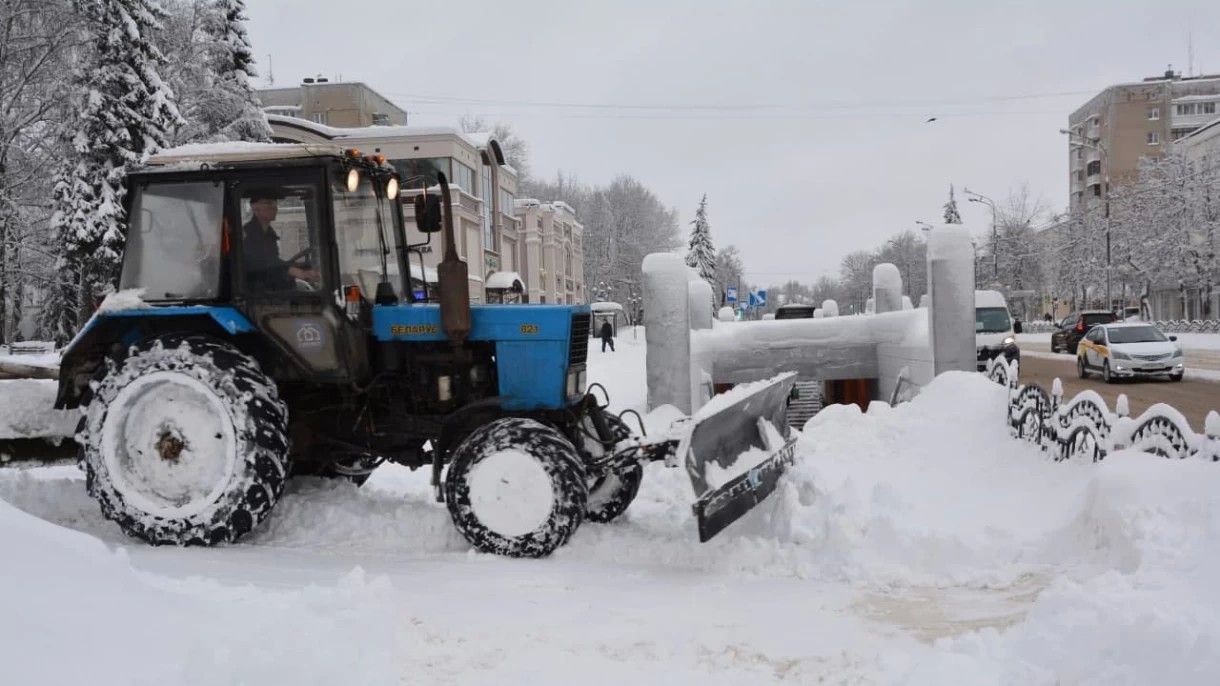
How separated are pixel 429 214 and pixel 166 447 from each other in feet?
7.51

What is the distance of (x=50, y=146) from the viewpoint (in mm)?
25266

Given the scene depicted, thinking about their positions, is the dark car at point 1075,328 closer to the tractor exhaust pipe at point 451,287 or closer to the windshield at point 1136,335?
the windshield at point 1136,335

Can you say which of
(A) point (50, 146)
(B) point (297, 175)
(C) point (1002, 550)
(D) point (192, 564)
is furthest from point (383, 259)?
(A) point (50, 146)

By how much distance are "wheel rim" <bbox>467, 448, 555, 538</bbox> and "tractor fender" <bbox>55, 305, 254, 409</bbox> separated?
6.32 ft

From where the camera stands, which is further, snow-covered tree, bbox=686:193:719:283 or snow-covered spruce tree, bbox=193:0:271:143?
snow-covered tree, bbox=686:193:719:283

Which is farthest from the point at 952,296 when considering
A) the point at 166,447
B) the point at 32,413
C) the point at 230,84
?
the point at 230,84

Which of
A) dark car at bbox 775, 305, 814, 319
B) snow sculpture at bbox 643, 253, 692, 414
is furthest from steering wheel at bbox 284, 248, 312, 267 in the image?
dark car at bbox 775, 305, 814, 319

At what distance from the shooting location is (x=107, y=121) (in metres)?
23.5

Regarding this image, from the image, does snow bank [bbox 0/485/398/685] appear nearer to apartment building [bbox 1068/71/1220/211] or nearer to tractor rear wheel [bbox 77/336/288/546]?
tractor rear wheel [bbox 77/336/288/546]

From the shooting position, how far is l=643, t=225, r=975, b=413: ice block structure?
11375 mm

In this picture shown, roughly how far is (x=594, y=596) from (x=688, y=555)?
0.98 metres

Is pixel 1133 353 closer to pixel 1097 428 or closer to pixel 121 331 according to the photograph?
pixel 1097 428

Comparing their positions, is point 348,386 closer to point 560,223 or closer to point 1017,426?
point 1017,426

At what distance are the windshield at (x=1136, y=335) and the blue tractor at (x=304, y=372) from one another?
18.7 meters
